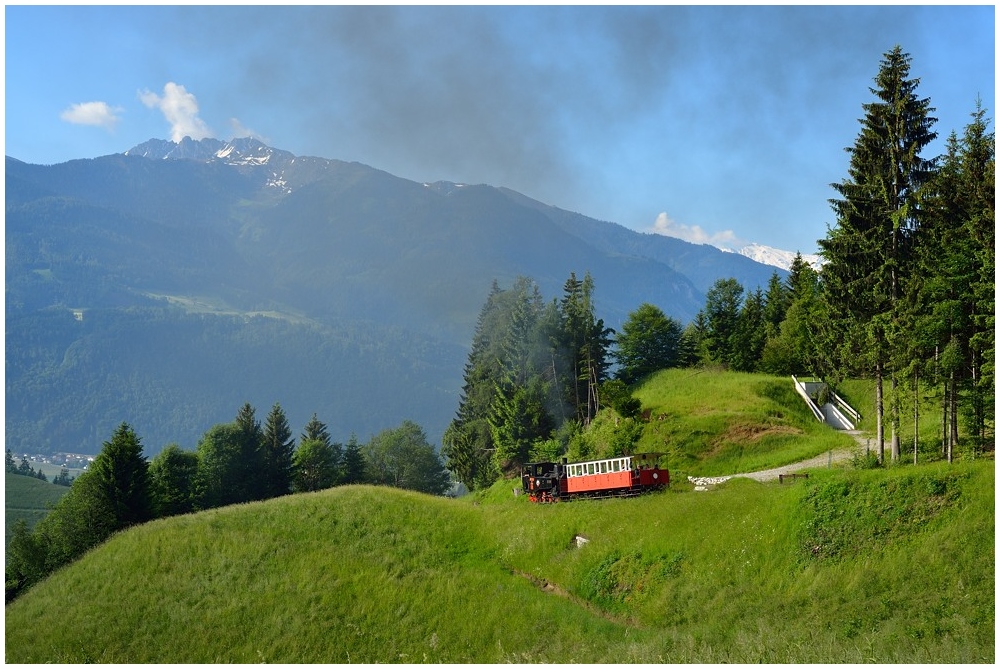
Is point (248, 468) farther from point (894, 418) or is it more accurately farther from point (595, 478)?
point (894, 418)

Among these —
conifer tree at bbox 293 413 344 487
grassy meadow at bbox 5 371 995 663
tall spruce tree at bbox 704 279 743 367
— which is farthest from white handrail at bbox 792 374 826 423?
conifer tree at bbox 293 413 344 487

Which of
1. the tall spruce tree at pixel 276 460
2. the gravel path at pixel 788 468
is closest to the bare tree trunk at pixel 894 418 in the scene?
the gravel path at pixel 788 468

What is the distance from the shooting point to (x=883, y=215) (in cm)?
3516

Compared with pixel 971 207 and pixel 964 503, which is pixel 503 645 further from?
pixel 971 207

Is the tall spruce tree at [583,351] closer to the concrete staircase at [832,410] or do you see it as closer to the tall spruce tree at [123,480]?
the concrete staircase at [832,410]

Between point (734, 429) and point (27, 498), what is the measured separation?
160 meters

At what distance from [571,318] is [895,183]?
4203 cm

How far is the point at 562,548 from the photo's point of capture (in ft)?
117

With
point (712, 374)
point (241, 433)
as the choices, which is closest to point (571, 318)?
point (712, 374)

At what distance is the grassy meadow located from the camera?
23125 millimetres

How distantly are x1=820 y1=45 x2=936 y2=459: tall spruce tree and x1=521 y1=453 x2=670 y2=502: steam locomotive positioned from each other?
1220 cm

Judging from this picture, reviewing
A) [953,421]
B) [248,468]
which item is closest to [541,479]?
[953,421]

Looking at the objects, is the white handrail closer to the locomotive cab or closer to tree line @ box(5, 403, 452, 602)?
the locomotive cab

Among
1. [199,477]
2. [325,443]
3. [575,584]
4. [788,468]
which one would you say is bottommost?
[575,584]
